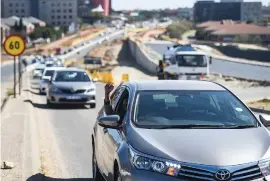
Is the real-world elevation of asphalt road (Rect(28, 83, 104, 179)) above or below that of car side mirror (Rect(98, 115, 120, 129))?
below

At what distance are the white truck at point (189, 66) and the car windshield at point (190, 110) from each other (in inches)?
1173

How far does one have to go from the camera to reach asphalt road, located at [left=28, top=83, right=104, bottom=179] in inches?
436

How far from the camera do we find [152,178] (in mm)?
6238

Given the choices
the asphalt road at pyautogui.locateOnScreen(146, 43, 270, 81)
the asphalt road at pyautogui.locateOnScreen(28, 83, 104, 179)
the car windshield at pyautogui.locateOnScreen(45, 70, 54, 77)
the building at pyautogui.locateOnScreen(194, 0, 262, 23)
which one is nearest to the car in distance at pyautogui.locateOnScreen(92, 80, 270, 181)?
the asphalt road at pyautogui.locateOnScreen(28, 83, 104, 179)

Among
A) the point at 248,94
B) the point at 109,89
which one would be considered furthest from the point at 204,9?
the point at 109,89

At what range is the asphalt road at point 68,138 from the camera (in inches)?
436

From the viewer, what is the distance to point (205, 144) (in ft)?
21.0

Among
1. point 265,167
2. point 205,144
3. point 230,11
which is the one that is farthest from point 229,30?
point 265,167

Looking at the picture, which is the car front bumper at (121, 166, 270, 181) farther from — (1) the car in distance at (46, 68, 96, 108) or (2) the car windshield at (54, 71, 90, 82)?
(2) the car windshield at (54, 71, 90, 82)

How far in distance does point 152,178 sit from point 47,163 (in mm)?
5465

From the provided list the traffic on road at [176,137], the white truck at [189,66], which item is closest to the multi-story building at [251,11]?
the white truck at [189,66]

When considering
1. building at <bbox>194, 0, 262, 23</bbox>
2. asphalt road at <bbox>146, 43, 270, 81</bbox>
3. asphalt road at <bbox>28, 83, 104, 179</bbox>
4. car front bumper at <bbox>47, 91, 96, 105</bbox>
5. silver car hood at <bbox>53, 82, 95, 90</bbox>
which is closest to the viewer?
asphalt road at <bbox>28, 83, 104, 179</bbox>

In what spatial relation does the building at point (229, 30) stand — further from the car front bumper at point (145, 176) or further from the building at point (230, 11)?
the car front bumper at point (145, 176)

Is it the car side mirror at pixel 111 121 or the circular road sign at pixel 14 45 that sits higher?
the car side mirror at pixel 111 121
